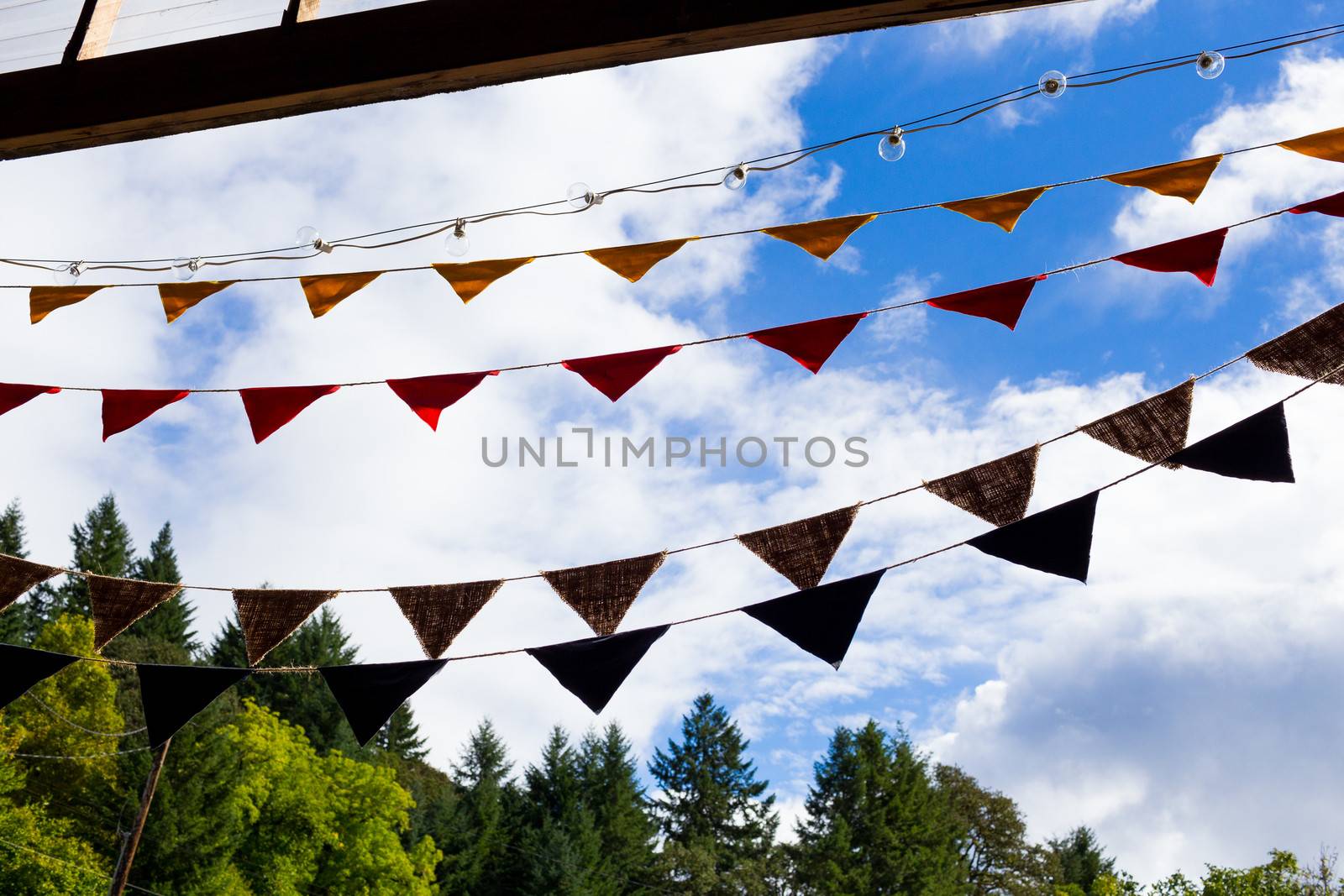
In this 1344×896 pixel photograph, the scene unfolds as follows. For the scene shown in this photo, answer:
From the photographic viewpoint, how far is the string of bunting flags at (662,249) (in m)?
3.54

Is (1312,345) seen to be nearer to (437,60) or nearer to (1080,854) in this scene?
(437,60)

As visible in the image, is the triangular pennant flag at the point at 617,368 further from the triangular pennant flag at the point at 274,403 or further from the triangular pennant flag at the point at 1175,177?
the triangular pennant flag at the point at 1175,177

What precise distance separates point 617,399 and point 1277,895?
27354mm

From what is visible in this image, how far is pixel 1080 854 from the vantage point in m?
41.1

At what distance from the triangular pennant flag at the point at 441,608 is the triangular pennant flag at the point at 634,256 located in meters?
1.29

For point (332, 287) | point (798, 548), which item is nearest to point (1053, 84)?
point (798, 548)

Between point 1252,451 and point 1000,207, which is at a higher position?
point 1000,207

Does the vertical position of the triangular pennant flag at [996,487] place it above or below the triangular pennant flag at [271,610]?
above

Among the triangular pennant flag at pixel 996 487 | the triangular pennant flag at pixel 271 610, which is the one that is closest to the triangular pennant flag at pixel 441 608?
the triangular pennant flag at pixel 271 610

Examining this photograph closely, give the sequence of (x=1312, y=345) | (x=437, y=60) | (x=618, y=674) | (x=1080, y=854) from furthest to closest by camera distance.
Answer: (x=1080, y=854), (x=618, y=674), (x=1312, y=345), (x=437, y=60)

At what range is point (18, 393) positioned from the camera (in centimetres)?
459

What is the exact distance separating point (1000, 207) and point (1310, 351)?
1.08 meters

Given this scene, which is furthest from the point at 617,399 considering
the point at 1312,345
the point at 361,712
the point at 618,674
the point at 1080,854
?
the point at 1080,854

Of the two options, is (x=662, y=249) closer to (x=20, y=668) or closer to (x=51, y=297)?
(x=51, y=297)
